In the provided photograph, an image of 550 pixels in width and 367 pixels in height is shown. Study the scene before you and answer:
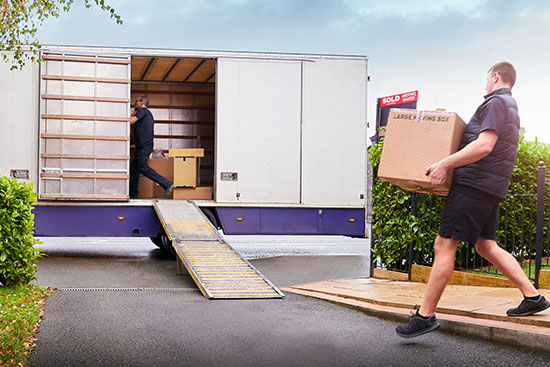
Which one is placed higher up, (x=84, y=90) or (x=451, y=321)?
(x=84, y=90)

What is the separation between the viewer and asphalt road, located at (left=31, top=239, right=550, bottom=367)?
5.07m

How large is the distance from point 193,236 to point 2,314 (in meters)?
4.84

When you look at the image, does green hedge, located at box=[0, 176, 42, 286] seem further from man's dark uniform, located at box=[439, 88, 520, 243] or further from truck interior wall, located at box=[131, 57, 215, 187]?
truck interior wall, located at box=[131, 57, 215, 187]

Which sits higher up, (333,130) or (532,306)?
(333,130)

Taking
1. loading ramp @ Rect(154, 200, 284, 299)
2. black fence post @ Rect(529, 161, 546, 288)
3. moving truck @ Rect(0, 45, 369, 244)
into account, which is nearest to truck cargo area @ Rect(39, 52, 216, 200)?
moving truck @ Rect(0, 45, 369, 244)

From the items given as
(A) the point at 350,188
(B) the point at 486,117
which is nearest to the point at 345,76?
(A) the point at 350,188

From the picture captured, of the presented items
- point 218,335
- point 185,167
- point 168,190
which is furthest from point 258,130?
point 218,335

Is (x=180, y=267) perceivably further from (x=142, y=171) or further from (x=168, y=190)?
(x=142, y=171)

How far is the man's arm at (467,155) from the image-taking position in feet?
16.9

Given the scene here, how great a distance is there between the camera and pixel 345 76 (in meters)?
13.2

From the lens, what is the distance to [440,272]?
5.27m

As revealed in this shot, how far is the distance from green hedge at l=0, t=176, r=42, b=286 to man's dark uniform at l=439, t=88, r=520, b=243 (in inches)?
204

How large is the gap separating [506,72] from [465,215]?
3.99ft

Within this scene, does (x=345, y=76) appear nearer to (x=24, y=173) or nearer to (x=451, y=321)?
(x=24, y=173)
